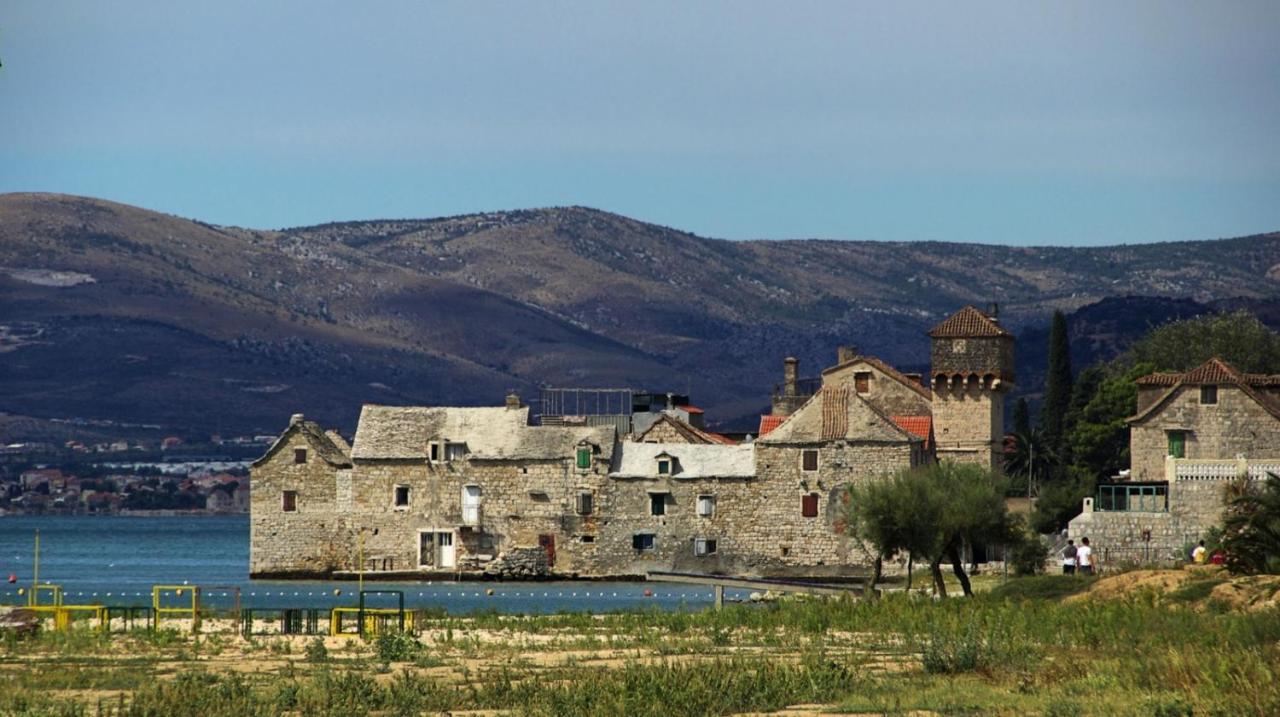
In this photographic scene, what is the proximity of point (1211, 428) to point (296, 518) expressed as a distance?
32.9 metres

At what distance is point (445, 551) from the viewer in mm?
87312

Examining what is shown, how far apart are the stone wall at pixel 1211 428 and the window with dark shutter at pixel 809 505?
36.8 feet

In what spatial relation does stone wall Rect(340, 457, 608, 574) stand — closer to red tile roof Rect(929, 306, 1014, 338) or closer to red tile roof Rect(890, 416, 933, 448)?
red tile roof Rect(890, 416, 933, 448)

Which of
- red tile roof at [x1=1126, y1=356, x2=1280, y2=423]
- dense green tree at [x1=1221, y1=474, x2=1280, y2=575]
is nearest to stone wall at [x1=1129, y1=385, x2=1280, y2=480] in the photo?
red tile roof at [x1=1126, y1=356, x2=1280, y2=423]

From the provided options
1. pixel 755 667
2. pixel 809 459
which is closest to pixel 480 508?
pixel 809 459

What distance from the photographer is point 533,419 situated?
10112cm

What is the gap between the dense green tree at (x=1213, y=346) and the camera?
108 m

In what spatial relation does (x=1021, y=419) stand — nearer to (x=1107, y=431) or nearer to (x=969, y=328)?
(x=1107, y=431)

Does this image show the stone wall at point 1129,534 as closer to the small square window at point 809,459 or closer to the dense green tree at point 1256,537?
the small square window at point 809,459

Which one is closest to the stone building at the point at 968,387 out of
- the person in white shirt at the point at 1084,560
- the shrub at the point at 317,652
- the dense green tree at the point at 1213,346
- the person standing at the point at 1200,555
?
the dense green tree at the point at 1213,346

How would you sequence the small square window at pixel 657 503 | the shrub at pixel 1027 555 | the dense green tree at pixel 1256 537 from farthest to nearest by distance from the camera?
the small square window at pixel 657 503 < the shrub at pixel 1027 555 < the dense green tree at pixel 1256 537

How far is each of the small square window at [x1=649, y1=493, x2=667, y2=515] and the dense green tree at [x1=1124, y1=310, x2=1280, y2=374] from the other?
3339 centimetres

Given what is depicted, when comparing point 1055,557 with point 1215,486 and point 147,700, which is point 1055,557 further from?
point 147,700

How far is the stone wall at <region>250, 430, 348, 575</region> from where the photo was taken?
3450 inches
